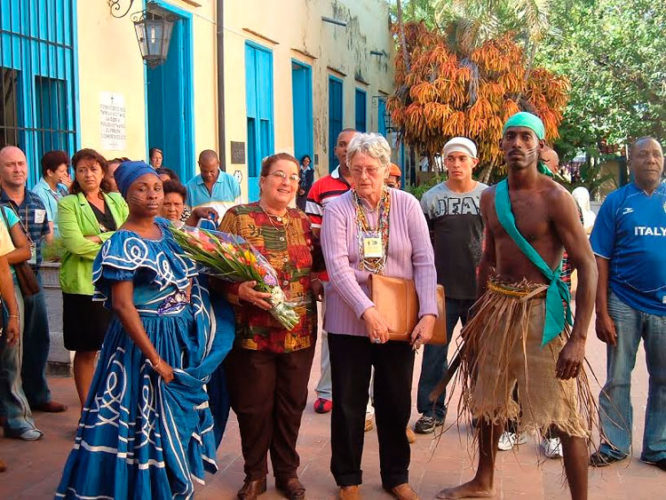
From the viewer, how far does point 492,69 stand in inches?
632

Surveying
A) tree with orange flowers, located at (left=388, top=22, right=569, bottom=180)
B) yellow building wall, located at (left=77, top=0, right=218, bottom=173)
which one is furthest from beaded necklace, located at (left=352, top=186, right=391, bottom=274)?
tree with orange flowers, located at (left=388, top=22, right=569, bottom=180)

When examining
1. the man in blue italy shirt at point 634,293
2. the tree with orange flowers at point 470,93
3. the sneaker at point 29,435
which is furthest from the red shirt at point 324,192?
the tree with orange flowers at point 470,93

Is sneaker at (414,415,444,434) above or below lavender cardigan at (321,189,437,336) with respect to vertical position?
below

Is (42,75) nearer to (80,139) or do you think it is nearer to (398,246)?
(80,139)

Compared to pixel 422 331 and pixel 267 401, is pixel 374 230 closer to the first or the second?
pixel 422 331

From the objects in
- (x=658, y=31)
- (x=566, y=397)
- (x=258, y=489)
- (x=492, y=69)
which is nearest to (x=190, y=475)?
(x=258, y=489)

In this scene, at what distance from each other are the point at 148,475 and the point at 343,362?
1.09m

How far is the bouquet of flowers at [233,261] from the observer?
3570 millimetres

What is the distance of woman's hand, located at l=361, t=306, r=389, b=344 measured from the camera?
362cm

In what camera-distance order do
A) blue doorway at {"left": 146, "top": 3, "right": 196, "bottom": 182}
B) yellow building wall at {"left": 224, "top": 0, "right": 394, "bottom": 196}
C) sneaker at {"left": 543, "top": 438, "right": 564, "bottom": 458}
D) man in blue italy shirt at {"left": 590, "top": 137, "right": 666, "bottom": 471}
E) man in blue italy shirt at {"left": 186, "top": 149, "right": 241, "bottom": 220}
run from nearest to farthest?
man in blue italy shirt at {"left": 590, "top": 137, "right": 666, "bottom": 471} < sneaker at {"left": 543, "top": 438, "right": 564, "bottom": 458} < man in blue italy shirt at {"left": 186, "top": 149, "right": 241, "bottom": 220} < blue doorway at {"left": 146, "top": 3, "right": 196, "bottom": 182} < yellow building wall at {"left": 224, "top": 0, "right": 394, "bottom": 196}

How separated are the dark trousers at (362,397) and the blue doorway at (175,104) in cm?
754

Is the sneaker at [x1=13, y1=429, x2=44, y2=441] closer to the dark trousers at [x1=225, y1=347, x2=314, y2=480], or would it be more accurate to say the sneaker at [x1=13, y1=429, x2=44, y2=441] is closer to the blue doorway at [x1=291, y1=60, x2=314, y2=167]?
the dark trousers at [x1=225, y1=347, x2=314, y2=480]

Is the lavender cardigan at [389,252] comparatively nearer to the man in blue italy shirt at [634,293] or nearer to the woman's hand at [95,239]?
the man in blue italy shirt at [634,293]

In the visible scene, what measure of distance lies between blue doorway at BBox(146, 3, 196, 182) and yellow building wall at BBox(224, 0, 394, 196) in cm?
111
